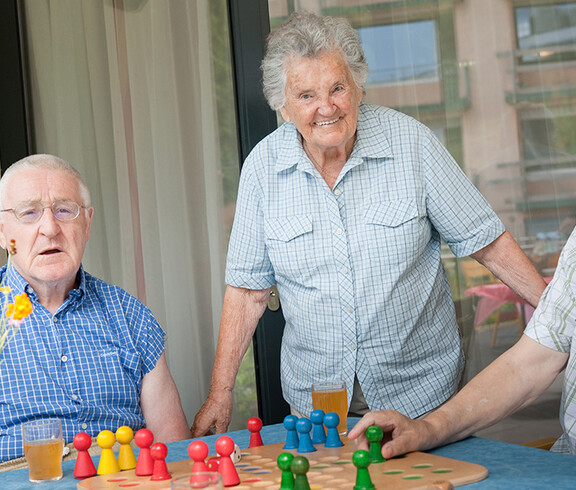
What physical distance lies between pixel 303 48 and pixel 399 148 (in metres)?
0.39

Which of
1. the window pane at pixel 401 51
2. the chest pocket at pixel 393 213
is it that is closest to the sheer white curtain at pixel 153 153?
the window pane at pixel 401 51

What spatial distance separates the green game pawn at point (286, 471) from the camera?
127 cm

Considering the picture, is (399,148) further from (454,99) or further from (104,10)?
(104,10)

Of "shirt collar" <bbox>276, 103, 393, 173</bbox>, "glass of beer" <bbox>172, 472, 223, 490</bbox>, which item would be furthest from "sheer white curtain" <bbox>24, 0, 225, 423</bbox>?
"glass of beer" <bbox>172, 472, 223, 490</bbox>

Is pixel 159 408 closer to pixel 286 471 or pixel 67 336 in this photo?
pixel 67 336

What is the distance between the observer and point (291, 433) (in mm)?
1651

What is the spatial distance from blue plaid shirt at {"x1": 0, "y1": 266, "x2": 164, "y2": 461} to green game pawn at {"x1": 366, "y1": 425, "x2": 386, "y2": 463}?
90 centimetres

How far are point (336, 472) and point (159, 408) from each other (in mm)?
947

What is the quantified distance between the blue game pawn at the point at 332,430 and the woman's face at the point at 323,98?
34.7 inches

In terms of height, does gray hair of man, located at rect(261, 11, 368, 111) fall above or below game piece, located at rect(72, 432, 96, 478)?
above

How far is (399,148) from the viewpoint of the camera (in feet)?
7.53

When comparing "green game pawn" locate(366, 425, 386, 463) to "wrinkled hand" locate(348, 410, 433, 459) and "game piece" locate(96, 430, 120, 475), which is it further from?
"game piece" locate(96, 430, 120, 475)

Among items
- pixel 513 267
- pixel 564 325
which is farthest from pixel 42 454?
pixel 513 267

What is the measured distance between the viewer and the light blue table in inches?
52.2
